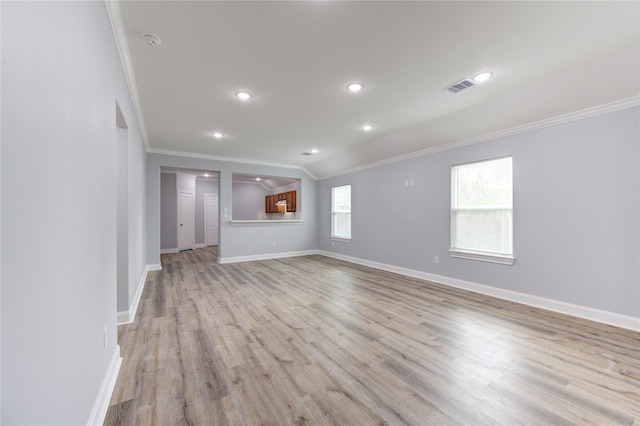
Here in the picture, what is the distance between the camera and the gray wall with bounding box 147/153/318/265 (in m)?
5.65

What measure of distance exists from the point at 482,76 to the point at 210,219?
32.0ft

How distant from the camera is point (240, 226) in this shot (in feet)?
22.0

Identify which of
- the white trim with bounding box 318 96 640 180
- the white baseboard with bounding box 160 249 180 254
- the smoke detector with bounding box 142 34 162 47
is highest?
the smoke detector with bounding box 142 34 162 47

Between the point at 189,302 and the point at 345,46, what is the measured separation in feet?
11.9

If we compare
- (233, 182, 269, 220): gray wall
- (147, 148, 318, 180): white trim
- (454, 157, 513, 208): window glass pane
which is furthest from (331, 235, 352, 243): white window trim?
(233, 182, 269, 220): gray wall

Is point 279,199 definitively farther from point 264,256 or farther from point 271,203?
point 264,256

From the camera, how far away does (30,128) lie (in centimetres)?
80

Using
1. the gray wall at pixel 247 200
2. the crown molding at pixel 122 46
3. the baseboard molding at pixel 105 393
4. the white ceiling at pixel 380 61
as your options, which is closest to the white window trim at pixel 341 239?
the white ceiling at pixel 380 61

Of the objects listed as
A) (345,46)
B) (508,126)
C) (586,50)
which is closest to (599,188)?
(508,126)

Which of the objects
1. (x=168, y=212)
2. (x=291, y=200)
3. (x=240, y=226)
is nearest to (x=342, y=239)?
(x=240, y=226)

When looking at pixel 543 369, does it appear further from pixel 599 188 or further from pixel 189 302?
pixel 189 302

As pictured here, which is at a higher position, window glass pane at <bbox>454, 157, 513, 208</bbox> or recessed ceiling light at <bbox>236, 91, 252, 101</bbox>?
recessed ceiling light at <bbox>236, 91, 252, 101</bbox>

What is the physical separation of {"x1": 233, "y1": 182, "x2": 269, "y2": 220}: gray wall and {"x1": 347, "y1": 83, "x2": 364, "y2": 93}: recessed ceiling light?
28.2 ft

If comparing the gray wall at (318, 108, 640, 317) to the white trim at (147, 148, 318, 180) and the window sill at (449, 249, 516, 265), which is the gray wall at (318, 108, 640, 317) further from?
the white trim at (147, 148, 318, 180)
